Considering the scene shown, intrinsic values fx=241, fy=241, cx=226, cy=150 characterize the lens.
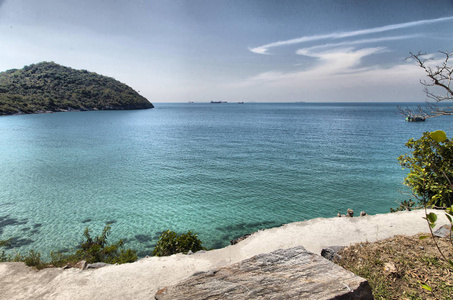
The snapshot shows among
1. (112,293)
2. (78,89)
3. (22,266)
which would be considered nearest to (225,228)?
(112,293)

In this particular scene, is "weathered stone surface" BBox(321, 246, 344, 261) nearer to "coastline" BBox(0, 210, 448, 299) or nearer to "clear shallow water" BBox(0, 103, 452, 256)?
"coastline" BBox(0, 210, 448, 299)

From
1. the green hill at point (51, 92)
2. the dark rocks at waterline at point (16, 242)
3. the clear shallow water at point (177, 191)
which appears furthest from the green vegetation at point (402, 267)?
the green hill at point (51, 92)

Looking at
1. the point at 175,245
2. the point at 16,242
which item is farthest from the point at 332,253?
the point at 16,242

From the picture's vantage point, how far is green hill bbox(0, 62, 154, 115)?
398 ft

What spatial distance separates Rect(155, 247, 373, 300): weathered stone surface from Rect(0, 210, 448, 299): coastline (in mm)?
3097

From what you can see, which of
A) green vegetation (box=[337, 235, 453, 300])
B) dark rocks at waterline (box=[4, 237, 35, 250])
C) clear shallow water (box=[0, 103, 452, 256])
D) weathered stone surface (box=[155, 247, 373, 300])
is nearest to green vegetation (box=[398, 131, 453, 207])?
green vegetation (box=[337, 235, 453, 300])

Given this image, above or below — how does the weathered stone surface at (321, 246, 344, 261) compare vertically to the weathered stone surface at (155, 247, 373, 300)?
below

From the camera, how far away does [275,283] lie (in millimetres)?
4984

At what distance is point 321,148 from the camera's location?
135 feet

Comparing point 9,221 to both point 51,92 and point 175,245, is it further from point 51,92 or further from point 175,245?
point 51,92

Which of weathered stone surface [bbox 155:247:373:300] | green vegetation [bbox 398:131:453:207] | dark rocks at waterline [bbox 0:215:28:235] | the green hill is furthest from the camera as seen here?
the green hill

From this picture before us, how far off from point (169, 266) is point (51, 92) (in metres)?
180

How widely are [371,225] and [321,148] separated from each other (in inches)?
1243

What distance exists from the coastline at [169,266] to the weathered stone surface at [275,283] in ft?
10.2
